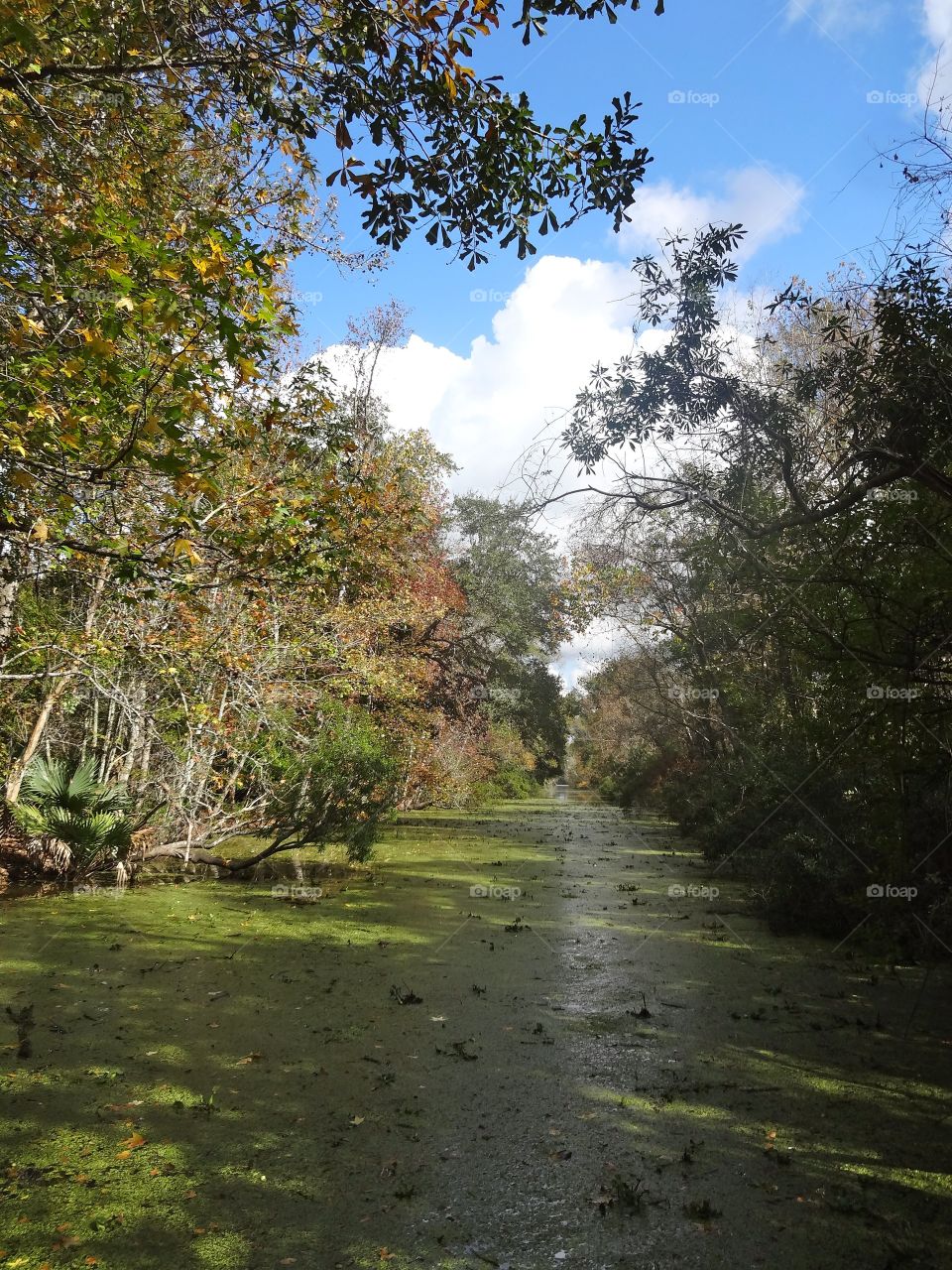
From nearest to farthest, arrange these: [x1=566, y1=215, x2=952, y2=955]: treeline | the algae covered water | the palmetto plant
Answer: the algae covered water
[x1=566, y1=215, x2=952, y2=955]: treeline
the palmetto plant

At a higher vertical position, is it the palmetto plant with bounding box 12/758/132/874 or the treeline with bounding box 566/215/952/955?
the treeline with bounding box 566/215/952/955

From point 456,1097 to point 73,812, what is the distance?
525 centimetres

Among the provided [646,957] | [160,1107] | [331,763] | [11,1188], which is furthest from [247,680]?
[11,1188]

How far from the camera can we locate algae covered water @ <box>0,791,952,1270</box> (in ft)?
7.49

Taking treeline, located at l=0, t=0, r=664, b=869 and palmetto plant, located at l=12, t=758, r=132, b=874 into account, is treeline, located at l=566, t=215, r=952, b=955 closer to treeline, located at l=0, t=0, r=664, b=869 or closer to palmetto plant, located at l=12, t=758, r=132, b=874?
treeline, located at l=0, t=0, r=664, b=869

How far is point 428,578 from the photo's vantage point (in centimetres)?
1634

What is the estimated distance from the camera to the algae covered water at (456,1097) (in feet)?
7.49

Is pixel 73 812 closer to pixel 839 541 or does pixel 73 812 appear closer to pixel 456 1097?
pixel 456 1097

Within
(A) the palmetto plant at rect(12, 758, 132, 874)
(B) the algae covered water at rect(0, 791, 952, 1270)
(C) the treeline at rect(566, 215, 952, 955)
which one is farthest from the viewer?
(A) the palmetto plant at rect(12, 758, 132, 874)

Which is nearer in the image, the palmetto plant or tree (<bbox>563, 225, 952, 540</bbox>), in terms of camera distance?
tree (<bbox>563, 225, 952, 540</bbox>)

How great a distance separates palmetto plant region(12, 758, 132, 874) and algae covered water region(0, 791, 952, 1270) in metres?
0.71

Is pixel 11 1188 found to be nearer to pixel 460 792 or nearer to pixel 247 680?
pixel 247 680

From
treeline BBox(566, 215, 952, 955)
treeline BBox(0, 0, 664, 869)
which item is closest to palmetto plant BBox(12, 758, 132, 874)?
treeline BBox(0, 0, 664, 869)

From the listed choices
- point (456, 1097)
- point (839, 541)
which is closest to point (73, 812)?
point (456, 1097)
